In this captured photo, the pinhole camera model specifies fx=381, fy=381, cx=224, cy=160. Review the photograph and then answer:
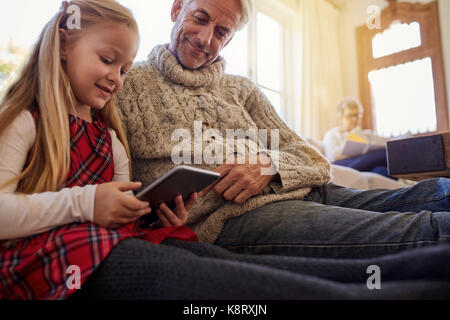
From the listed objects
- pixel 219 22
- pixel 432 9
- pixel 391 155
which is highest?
pixel 432 9

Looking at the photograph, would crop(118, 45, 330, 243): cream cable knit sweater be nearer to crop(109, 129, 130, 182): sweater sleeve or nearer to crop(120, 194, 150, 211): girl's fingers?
crop(109, 129, 130, 182): sweater sleeve

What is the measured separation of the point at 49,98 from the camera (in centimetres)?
A: 68

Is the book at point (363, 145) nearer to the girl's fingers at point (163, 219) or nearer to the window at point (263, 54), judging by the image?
the window at point (263, 54)

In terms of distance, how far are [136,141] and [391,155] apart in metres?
0.84

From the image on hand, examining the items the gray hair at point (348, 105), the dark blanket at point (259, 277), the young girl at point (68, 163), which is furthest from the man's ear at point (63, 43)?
the gray hair at point (348, 105)

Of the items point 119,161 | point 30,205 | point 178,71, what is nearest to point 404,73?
point 178,71

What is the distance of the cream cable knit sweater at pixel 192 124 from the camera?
2.94ft

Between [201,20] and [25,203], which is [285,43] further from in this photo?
A: [25,203]

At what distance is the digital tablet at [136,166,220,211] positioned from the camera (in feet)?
2.00

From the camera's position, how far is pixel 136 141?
962 mm

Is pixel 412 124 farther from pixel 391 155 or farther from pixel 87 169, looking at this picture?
pixel 87 169

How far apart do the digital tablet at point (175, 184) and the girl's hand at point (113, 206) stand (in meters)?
0.03

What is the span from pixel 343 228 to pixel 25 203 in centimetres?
56

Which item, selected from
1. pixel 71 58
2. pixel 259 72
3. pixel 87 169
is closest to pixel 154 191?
pixel 87 169
